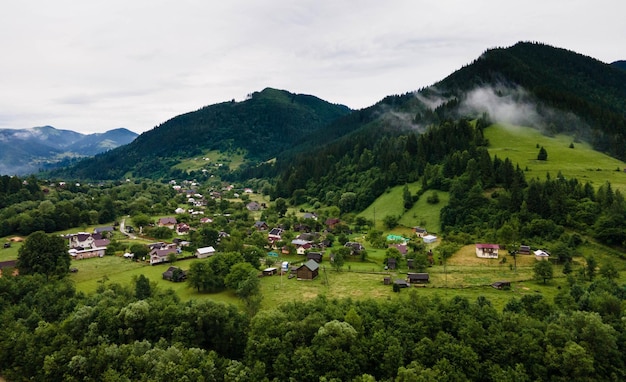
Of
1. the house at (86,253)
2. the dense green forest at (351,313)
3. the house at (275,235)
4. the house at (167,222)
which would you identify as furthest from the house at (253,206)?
the house at (86,253)

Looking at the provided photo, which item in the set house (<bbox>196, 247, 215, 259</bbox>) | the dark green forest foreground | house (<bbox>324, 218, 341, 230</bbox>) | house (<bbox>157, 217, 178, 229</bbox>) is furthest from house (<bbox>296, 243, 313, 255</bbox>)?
house (<bbox>157, 217, 178, 229</bbox>)

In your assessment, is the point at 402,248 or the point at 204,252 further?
the point at 204,252

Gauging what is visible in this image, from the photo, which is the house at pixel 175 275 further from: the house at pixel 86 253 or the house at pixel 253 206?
the house at pixel 253 206

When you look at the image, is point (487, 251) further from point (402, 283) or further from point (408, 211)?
point (408, 211)

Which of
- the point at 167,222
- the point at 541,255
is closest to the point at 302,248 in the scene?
the point at 541,255

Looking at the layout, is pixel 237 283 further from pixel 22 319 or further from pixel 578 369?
pixel 578 369

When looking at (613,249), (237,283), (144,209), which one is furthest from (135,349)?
(144,209)
